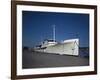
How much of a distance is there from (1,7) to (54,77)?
2.66 feet

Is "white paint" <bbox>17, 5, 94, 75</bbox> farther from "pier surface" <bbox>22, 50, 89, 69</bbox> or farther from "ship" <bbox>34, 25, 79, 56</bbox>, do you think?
"ship" <bbox>34, 25, 79, 56</bbox>

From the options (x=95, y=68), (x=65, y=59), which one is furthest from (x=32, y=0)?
(x=95, y=68)

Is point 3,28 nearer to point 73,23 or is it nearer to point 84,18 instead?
point 73,23

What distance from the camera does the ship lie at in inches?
70.0

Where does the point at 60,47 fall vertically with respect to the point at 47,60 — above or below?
above

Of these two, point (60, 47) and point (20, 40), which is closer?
point (20, 40)

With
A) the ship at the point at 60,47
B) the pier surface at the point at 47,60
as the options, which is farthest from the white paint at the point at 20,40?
the ship at the point at 60,47

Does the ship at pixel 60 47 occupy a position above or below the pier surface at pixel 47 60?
above

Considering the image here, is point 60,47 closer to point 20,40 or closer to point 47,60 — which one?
point 47,60

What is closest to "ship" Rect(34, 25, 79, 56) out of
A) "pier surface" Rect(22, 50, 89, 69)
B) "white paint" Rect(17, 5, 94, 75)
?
"pier surface" Rect(22, 50, 89, 69)

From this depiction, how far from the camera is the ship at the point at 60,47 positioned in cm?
178

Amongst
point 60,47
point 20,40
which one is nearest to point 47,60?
point 60,47

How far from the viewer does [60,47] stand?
71.8 inches

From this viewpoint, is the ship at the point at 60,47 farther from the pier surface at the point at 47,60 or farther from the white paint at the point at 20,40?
the white paint at the point at 20,40
